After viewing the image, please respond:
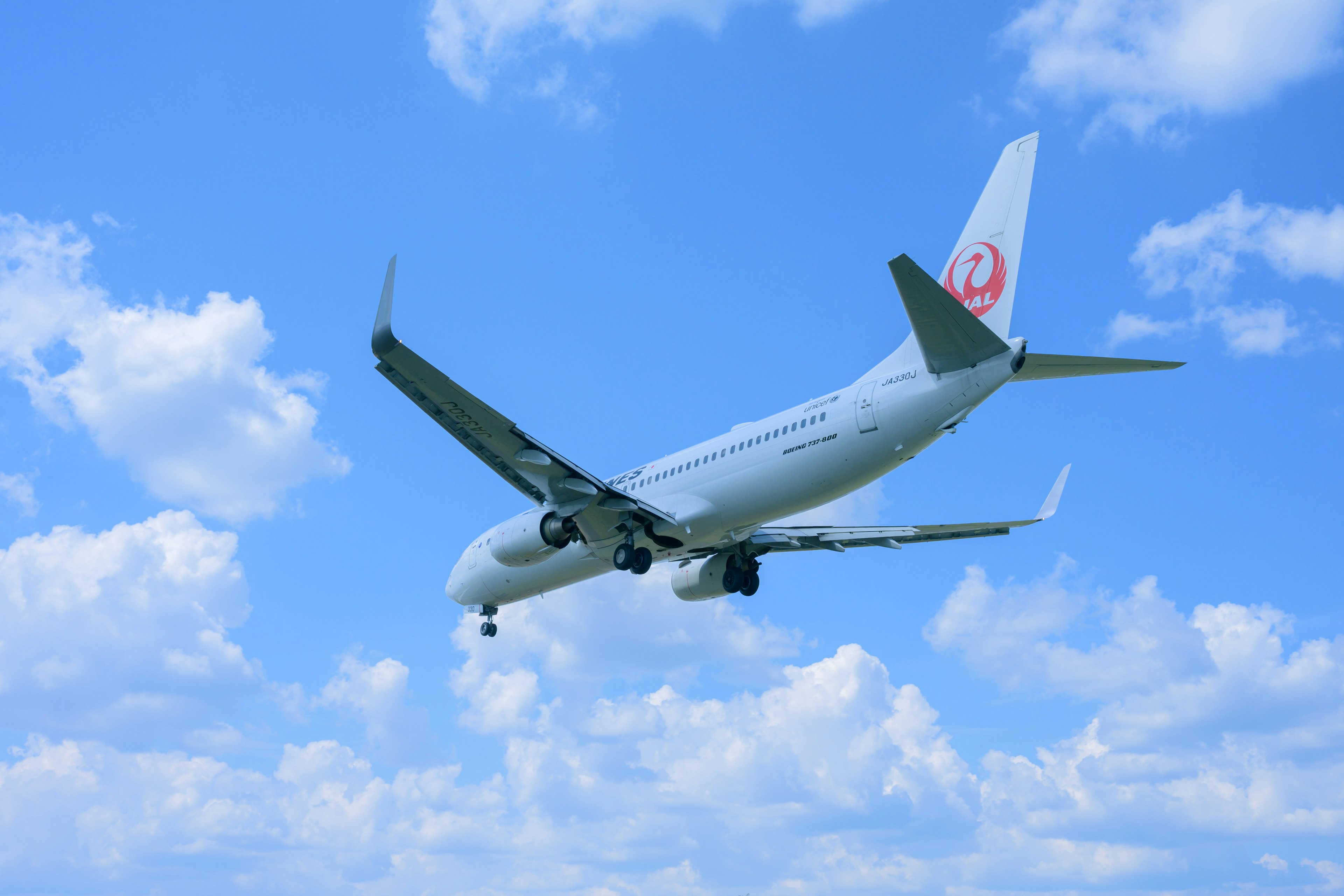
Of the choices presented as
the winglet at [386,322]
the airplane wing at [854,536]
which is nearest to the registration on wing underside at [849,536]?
the airplane wing at [854,536]

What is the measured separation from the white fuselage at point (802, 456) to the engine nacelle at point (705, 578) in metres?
1.72

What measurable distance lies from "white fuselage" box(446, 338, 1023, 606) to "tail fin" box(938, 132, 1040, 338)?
1.94 meters

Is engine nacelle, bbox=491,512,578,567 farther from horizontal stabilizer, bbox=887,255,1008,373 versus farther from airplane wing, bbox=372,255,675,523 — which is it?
horizontal stabilizer, bbox=887,255,1008,373

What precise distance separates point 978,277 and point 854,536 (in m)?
9.92

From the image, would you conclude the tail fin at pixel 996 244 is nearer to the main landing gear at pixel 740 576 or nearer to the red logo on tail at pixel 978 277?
the red logo on tail at pixel 978 277

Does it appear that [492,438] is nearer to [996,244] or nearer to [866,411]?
[866,411]

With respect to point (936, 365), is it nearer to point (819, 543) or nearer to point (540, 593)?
point (819, 543)

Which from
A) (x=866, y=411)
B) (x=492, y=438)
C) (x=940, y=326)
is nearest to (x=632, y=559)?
(x=492, y=438)

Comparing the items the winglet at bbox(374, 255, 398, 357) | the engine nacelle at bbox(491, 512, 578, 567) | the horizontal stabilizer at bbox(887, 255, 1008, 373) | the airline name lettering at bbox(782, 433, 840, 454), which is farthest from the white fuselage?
the winglet at bbox(374, 255, 398, 357)

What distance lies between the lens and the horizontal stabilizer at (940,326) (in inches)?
852

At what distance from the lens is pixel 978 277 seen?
2652cm

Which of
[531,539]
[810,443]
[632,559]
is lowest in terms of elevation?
[632,559]

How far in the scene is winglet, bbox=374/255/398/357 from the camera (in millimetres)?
23828

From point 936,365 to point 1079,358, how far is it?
285 centimetres
